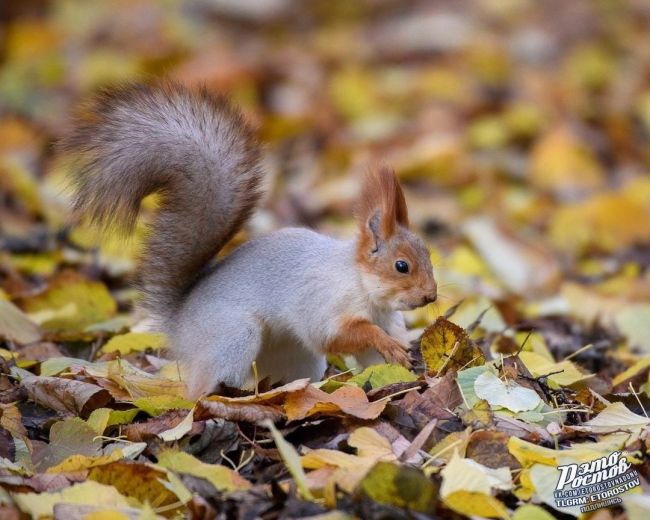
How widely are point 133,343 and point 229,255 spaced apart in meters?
0.38

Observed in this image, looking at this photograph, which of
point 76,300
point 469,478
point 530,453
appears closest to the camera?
point 469,478

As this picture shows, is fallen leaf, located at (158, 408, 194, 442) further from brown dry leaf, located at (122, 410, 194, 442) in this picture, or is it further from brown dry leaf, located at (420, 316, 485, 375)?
brown dry leaf, located at (420, 316, 485, 375)

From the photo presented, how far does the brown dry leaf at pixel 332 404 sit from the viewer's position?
6.69 ft

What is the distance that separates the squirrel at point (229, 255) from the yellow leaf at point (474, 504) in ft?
1.94

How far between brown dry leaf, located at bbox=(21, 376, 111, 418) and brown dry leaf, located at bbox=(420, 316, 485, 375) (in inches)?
28.6

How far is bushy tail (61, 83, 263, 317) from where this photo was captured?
237 centimetres

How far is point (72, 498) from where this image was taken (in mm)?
1778

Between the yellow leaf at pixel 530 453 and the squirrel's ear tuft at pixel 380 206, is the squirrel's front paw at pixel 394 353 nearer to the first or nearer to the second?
the squirrel's ear tuft at pixel 380 206

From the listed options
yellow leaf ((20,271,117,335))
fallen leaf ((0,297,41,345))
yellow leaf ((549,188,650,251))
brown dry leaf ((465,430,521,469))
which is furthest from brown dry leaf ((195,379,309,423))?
yellow leaf ((549,188,650,251))

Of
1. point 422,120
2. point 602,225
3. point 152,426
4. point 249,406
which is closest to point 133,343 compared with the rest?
point 152,426

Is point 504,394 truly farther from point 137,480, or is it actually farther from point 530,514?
point 137,480

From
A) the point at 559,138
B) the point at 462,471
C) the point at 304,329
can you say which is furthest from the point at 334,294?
the point at 559,138

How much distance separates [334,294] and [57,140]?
75cm

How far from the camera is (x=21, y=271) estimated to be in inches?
141
